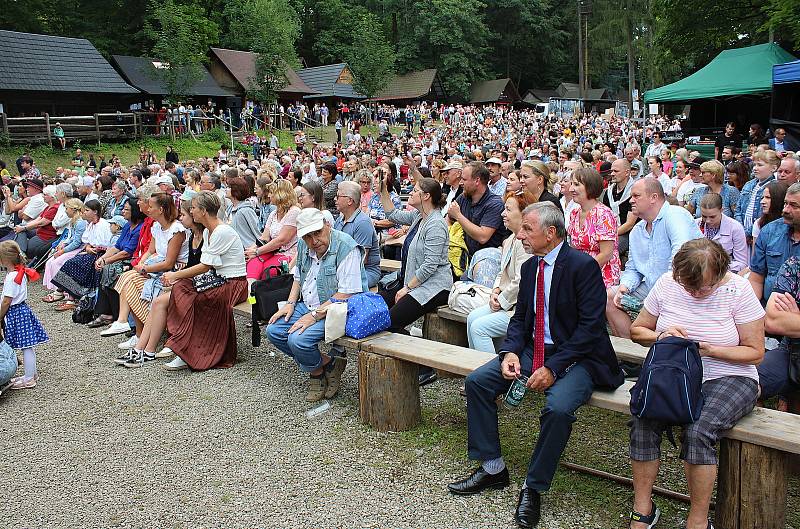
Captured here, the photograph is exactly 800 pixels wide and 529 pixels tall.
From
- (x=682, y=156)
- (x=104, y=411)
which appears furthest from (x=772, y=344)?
(x=682, y=156)

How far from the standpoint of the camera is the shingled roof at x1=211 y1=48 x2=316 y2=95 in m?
39.2

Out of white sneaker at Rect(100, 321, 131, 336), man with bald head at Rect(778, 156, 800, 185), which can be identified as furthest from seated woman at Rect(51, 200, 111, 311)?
man with bald head at Rect(778, 156, 800, 185)

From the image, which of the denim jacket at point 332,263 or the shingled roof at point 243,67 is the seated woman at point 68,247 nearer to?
the denim jacket at point 332,263

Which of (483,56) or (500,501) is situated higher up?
(483,56)

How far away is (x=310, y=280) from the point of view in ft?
16.4

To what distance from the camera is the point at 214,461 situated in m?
4.10

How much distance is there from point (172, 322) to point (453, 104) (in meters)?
53.8

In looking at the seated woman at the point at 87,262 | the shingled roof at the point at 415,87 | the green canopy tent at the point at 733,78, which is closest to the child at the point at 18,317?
the seated woman at the point at 87,262

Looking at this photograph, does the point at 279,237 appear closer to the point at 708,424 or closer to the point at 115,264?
the point at 115,264

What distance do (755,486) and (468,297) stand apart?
2.35 m

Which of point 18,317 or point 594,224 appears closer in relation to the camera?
point 594,224

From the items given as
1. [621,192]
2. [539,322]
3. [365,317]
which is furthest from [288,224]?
[621,192]

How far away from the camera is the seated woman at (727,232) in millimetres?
5117

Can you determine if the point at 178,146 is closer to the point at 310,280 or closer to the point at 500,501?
the point at 310,280
